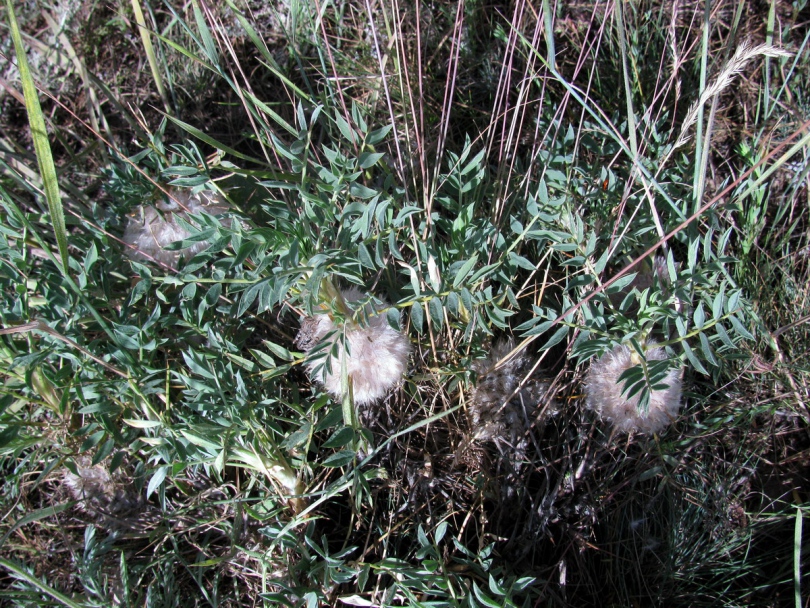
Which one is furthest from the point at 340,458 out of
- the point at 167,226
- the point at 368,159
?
the point at 167,226

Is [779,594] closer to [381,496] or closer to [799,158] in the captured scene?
[381,496]

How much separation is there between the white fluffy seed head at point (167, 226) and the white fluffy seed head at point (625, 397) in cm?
106

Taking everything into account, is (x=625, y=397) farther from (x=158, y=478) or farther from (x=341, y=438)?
(x=158, y=478)

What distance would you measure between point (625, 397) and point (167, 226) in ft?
4.14

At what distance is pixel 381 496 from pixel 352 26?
1637 mm

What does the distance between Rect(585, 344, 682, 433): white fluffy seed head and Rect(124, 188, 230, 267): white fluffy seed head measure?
41.9 inches

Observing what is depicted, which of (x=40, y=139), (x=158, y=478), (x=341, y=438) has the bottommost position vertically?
(x=158, y=478)

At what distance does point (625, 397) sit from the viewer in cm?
161

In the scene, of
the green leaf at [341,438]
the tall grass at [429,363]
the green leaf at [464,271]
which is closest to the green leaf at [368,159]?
the tall grass at [429,363]

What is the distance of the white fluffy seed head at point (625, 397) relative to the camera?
5.27 ft

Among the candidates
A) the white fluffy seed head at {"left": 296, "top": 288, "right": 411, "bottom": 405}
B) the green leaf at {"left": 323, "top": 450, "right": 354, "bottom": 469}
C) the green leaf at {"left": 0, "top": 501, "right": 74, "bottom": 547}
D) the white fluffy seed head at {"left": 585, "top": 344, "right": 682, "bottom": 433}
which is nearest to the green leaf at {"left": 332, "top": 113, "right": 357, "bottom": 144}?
the white fluffy seed head at {"left": 296, "top": 288, "right": 411, "bottom": 405}

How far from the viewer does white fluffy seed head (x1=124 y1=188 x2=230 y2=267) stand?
5.47ft

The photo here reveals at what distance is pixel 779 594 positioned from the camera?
1717 mm

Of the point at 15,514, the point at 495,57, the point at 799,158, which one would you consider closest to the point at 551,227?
the point at 495,57
